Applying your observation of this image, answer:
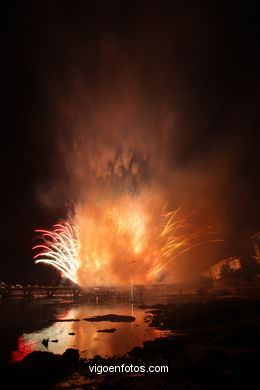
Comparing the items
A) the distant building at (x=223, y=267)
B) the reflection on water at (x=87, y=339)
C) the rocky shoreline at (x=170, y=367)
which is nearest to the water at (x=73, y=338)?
the reflection on water at (x=87, y=339)

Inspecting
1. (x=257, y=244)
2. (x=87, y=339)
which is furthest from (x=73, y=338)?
(x=257, y=244)

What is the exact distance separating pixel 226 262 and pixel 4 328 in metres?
75.9

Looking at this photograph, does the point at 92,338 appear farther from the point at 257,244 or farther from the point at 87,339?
the point at 257,244

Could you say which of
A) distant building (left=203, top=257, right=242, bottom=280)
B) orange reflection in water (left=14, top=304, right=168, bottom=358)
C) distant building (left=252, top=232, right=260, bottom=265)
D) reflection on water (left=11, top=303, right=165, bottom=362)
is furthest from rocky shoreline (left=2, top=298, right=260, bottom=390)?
distant building (left=203, top=257, right=242, bottom=280)

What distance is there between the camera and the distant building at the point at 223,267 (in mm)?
72675

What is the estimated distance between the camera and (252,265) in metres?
65.8

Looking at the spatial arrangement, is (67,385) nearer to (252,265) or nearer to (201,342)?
(201,342)

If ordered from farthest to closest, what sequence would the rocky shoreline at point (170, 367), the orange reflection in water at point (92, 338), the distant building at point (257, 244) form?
the distant building at point (257, 244)
the orange reflection in water at point (92, 338)
the rocky shoreline at point (170, 367)

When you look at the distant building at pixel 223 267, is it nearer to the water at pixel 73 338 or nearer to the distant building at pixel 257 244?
the distant building at pixel 257 244

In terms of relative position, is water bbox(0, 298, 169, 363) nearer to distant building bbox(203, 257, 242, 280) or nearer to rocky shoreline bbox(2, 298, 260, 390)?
rocky shoreline bbox(2, 298, 260, 390)

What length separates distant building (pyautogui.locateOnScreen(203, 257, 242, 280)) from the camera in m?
72.7

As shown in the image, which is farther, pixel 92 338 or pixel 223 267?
pixel 223 267

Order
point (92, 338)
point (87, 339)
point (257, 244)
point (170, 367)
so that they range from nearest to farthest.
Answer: point (170, 367) < point (87, 339) < point (92, 338) < point (257, 244)

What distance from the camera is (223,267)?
82000 millimetres
